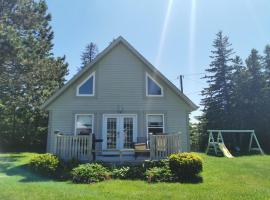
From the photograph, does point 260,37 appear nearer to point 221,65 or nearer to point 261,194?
point 261,194

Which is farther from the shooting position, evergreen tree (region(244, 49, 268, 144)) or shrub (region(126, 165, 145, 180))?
evergreen tree (region(244, 49, 268, 144))

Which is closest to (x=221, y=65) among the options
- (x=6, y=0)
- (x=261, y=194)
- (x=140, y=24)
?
(x=140, y=24)

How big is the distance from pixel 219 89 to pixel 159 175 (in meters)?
19.3

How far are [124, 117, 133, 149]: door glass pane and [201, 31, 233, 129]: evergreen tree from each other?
46.4 ft

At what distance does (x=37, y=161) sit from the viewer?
455 inches

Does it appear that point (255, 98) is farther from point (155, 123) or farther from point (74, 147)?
point (74, 147)

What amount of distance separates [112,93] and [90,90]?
A: 1.19m

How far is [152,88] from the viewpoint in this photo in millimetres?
15742

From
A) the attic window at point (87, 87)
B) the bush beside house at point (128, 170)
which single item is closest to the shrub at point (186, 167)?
the bush beside house at point (128, 170)

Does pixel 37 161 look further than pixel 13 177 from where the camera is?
Yes

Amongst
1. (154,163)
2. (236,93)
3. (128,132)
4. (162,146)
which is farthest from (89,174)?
(236,93)

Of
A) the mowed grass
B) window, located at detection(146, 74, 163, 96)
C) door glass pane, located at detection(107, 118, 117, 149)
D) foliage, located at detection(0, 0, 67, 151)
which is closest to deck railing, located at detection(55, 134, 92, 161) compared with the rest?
the mowed grass

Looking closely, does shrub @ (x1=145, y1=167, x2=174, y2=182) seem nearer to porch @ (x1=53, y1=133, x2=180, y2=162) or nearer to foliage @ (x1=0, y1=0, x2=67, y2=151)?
porch @ (x1=53, y1=133, x2=180, y2=162)

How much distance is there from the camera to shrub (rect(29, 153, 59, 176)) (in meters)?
11.3
